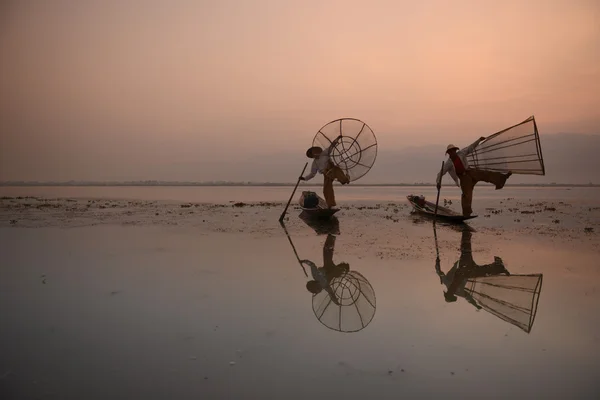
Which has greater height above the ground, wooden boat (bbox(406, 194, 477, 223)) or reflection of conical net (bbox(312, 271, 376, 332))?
wooden boat (bbox(406, 194, 477, 223))

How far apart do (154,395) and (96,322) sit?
280cm

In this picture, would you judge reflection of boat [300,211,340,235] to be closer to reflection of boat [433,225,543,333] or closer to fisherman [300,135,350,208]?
fisherman [300,135,350,208]

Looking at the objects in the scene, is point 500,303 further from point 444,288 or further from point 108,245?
point 108,245

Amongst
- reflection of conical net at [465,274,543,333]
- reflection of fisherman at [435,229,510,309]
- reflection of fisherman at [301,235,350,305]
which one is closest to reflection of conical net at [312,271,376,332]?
reflection of fisherman at [301,235,350,305]

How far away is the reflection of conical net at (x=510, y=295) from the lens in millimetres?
6430

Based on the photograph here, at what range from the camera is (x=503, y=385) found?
4.23 metres

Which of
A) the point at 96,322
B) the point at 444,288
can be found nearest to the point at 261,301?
the point at 96,322

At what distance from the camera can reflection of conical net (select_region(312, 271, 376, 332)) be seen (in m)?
6.16

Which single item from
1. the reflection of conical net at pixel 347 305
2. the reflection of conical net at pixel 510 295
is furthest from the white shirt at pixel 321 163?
the reflection of conical net at pixel 510 295

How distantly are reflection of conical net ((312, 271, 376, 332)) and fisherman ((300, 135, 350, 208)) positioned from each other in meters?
11.5

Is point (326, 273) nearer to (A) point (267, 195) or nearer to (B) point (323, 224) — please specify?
(B) point (323, 224)

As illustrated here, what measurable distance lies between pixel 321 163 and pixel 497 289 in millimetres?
13061

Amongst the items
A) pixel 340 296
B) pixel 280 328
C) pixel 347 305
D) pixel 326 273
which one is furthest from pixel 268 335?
pixel 326 273

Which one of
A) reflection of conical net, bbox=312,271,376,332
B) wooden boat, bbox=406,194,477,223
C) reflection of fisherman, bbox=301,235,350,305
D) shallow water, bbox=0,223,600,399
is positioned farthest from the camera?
wooden boat, bbox=406,194,477,223
